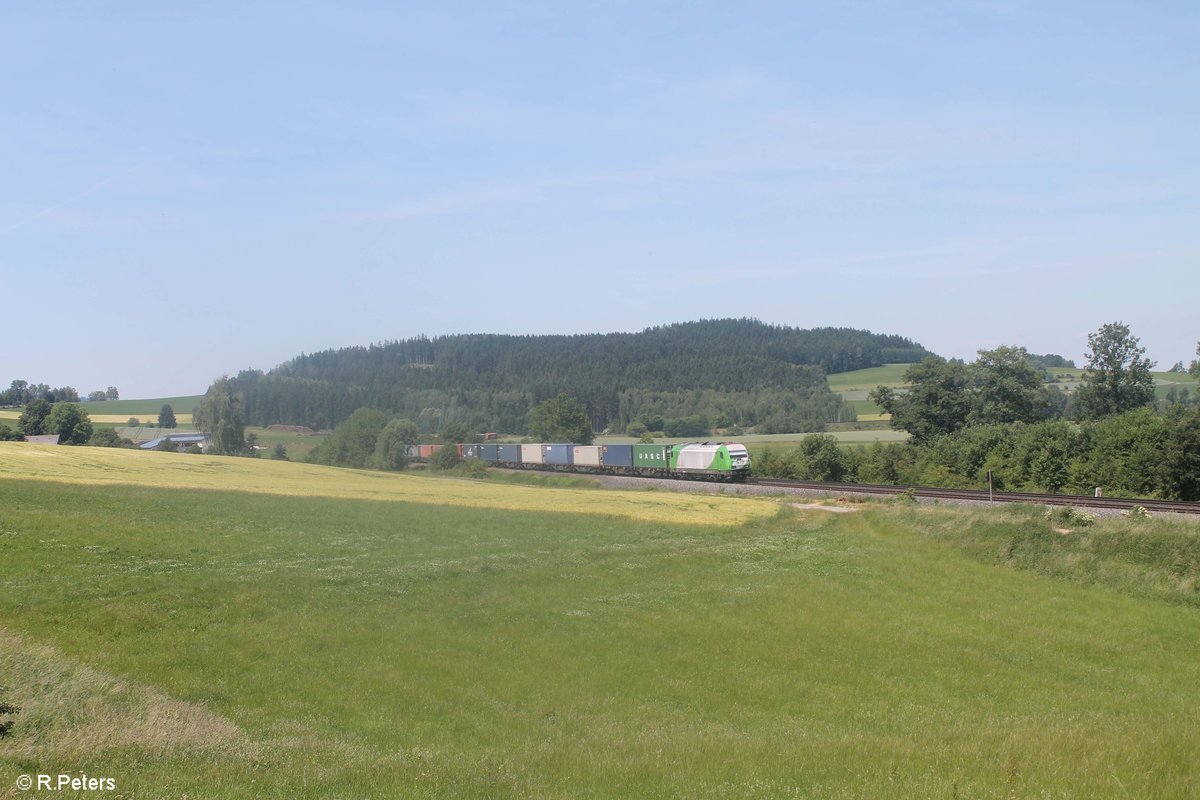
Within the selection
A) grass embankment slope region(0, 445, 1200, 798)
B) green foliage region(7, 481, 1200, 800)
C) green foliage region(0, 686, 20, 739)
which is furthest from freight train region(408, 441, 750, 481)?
green foliage region(0, 686, 20, 739)

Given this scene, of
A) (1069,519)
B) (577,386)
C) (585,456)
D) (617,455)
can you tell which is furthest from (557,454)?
(577,386)

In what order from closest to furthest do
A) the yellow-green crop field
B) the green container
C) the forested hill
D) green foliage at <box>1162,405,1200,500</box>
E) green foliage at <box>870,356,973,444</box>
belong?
the yellow-green crop field < green foliage at <box>1162,405,1200,500</box> < the green container < green foliage at <box>870,356,973,444</box> < the forested hill

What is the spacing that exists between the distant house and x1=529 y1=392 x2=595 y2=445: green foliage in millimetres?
43198

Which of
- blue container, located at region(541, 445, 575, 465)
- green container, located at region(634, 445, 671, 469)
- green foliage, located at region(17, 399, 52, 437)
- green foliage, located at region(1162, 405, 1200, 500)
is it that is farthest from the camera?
blue container, located at region(541, 445, 575, 465)

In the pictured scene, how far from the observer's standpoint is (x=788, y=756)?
10602 millimetres

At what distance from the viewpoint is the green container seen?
74688mm

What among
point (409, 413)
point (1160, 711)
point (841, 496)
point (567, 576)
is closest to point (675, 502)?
point (841, 496)

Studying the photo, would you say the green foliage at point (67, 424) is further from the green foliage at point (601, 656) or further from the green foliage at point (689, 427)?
the green foliage at point (689, 427)

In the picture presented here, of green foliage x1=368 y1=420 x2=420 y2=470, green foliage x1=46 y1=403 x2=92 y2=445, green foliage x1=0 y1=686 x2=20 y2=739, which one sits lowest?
green foliage x1=0 y1=686 x2=20 y2=739

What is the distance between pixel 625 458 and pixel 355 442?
3044 centimetres

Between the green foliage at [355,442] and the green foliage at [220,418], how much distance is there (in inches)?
380

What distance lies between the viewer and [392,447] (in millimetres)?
87625

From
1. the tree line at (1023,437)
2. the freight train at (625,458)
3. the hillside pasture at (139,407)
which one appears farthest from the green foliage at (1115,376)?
the hillside pasture at (139,407)

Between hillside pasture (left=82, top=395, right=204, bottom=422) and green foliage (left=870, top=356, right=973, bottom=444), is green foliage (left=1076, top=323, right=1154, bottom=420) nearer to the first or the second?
green foliage (left=870, top=356, right=973, bottom=444)
